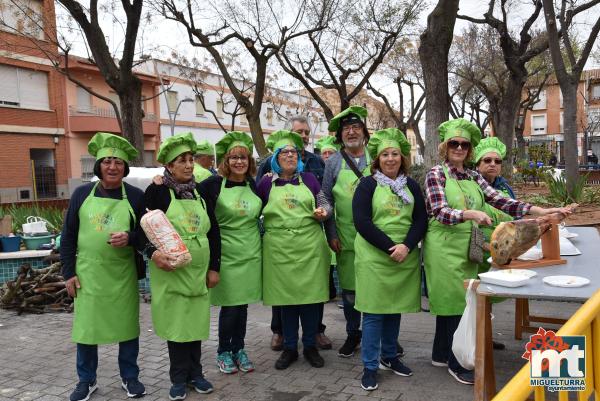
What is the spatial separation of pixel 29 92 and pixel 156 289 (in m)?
23.3

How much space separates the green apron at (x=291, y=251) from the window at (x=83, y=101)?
2479 cm

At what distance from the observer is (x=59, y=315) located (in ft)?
20.0

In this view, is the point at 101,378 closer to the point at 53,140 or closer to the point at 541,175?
the point at 541,175

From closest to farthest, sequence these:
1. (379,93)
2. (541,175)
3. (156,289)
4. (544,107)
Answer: (156,289) → (541,175) → (379,93) → (544,107)

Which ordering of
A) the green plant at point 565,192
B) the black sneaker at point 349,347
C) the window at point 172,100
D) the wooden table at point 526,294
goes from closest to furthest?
the wooden table at point 526,294, the black sneaker at point 349,347, the green plant at point 565,192, the window at point 172,100

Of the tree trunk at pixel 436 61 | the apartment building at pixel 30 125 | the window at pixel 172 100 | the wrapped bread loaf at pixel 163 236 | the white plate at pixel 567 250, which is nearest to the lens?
the wrapped bread loaf at pixel 163 236

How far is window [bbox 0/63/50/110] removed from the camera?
72.5 feet

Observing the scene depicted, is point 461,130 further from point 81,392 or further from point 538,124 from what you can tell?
point 538,124

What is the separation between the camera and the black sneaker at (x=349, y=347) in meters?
4.32

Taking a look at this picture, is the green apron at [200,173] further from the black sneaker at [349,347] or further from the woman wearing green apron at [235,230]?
the black sneaker at [349,347]

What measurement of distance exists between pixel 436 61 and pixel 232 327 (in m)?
5.91

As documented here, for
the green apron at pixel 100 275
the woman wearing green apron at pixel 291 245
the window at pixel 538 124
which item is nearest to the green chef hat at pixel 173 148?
the green apron at pixel 100 275

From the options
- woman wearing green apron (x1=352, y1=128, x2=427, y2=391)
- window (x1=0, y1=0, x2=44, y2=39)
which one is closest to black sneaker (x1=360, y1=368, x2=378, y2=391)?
woman wearing green apron (x1=352, y1=128, x2=427, y2=391)

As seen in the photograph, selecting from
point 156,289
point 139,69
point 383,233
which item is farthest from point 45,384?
point 139,69
